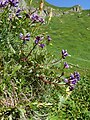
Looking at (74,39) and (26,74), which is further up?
(26,74)

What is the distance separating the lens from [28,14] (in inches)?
184

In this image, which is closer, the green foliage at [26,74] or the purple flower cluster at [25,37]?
the green foliage at [26,74]

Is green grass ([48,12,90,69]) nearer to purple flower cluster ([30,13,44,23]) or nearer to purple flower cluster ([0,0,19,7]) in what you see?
purple flower cluster ([30,13,44,23])

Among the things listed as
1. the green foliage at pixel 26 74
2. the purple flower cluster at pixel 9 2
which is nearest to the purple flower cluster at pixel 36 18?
the green foliage at pixel 26 74

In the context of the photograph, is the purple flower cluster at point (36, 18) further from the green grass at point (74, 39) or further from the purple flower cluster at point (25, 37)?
the green grass at point (74, 39)

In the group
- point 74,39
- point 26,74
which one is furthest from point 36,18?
point 74,39

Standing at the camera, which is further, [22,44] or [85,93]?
[85,93]

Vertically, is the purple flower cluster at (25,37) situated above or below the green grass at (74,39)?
above

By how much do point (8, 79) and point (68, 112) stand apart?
9.94 ft

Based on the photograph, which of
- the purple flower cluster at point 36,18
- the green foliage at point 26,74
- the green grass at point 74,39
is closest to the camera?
the green foliage at point 26,74

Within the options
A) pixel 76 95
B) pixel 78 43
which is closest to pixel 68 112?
pixel 76 95

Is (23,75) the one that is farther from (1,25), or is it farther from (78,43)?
(78,43)

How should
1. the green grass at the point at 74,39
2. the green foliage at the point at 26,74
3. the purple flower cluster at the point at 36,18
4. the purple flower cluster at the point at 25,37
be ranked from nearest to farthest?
the green foliage at the point at 26,74
the purple flower cluster at the point at 25,37
the purple flower cluster at the point at 36,18
the green grass at the point at 74,39

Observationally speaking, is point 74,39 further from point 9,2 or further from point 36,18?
point 9,2
